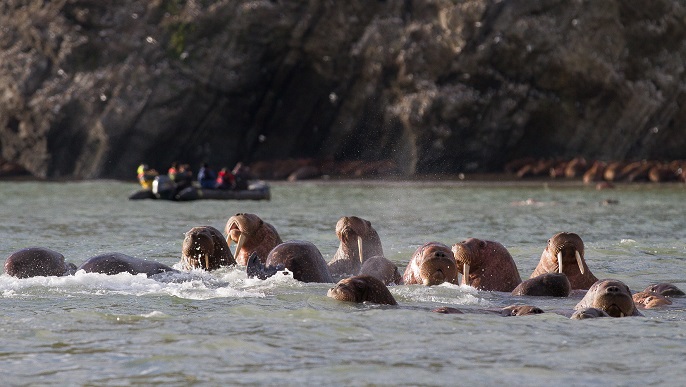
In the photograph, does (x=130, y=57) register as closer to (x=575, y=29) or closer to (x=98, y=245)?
(x=575, y=29)

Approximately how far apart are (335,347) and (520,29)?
147ft

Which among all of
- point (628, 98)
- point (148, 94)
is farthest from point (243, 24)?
point (628, 98)

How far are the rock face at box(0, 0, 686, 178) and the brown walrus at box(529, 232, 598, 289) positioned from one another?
131 ft

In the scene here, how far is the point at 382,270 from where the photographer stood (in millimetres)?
13562

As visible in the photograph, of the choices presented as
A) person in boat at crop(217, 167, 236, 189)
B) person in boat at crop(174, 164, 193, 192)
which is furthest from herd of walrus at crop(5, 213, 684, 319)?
person in boat at crop(217, 167, 236, 189)

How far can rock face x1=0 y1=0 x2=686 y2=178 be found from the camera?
53875mm

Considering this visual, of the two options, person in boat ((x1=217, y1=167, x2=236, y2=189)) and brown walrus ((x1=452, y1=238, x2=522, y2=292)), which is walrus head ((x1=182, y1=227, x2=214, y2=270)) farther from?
person in boat ((x1=217, y1=167, x2=236, y2=189))

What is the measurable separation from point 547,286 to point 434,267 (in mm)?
1164

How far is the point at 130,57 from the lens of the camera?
59.8 m

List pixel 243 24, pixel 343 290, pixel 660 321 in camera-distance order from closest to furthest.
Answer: pixel 660 321 → pixel 343 290 → pixel 243 24

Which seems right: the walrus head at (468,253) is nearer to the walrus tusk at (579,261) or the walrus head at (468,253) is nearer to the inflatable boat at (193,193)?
the walrus tusk at (579,261)

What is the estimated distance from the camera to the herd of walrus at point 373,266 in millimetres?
12672

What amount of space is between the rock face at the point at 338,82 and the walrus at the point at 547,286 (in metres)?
40.7

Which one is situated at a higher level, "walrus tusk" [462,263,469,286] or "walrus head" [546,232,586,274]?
"walrus head" [546,232,586,274]
